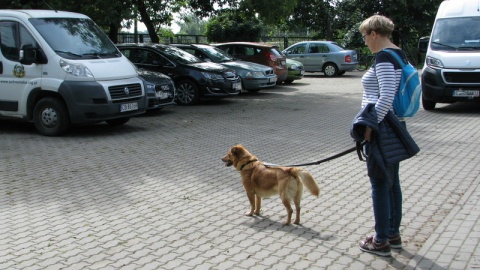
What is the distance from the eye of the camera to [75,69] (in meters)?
11.2

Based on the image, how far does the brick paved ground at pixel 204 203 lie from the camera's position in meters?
5.00

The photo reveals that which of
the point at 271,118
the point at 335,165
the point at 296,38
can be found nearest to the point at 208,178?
the point at 335,165

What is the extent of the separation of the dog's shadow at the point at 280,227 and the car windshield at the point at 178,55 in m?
11.0

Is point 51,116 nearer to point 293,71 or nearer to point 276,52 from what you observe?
point 276,52

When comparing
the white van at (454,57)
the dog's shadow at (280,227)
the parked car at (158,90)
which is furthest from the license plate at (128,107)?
the white van at (454,57)

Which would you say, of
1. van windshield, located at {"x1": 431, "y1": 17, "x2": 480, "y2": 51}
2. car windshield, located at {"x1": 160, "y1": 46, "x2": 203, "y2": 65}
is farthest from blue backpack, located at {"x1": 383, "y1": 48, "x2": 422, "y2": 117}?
car windshield, located at {"x1": 160, "y1": 46, "x2": 203, "y2": 65}

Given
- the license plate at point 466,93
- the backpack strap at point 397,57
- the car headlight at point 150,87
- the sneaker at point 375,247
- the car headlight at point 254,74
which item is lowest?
the sneaker at point 375,247

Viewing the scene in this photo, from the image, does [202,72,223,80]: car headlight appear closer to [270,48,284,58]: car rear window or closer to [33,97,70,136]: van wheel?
[33,97,70,136]: van wheel

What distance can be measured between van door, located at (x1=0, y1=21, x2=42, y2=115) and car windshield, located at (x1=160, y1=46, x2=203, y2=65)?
5509 millimetres

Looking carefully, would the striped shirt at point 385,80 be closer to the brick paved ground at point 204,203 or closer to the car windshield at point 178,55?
the brick paved ground at point 204,203

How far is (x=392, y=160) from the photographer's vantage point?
457cm

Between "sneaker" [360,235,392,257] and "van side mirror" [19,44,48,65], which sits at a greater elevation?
"van side mirror" [19,44,48,65]

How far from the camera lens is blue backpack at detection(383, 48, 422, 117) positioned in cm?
457

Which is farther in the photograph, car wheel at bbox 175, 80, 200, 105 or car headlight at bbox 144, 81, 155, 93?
car wheel at bbox 175, 80, 200, 105
